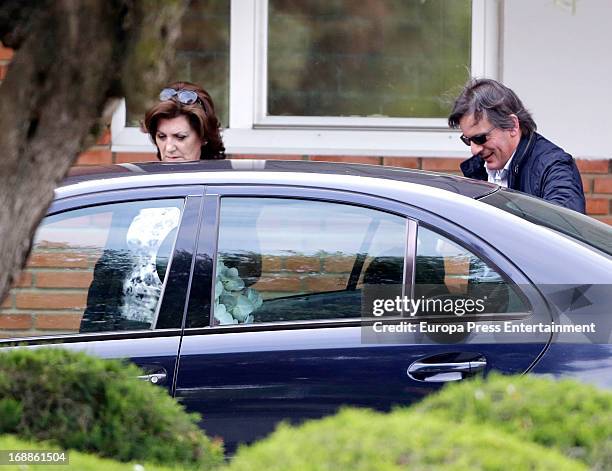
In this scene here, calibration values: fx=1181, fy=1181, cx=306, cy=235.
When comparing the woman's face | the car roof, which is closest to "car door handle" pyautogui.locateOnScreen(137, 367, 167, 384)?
the car roof

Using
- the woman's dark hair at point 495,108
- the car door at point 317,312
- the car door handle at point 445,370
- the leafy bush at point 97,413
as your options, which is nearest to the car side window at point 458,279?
the car door at point 317,312

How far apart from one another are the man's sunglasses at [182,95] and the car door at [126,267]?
48.9 inches

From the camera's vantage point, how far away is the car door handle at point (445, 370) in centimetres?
349

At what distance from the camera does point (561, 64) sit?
265 inches

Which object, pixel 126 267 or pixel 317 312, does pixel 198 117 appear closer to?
pixel 126 267

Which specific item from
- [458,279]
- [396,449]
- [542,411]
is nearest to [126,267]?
[458,279]

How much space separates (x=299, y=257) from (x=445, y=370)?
597 millimetres

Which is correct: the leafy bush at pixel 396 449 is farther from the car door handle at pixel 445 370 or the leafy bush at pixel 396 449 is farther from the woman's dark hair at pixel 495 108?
the woman's dark hair at pixel 495 108

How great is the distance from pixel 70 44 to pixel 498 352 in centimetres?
182

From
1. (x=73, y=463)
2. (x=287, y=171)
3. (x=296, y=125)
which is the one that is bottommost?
(x=73, y=463)

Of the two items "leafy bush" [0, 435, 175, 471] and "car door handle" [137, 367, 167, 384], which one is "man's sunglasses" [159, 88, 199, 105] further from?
"leafy bush" [0, 435, 175, 471]

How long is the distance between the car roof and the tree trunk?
1.60 m

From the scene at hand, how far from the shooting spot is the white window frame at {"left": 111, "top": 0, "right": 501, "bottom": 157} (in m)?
6.83

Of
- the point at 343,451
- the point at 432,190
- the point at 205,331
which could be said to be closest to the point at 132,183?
the point at 205,331
